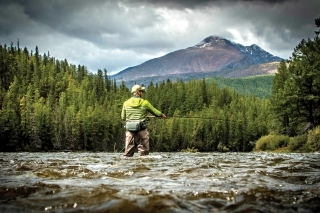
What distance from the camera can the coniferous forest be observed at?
154 ft

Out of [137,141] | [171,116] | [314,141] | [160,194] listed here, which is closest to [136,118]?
[137,141]

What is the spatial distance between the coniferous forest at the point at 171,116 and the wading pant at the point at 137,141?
3458 mm

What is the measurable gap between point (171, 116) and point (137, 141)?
367 ft

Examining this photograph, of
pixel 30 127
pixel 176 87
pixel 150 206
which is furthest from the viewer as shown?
pixel 176 87

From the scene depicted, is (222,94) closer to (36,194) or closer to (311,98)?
(311,98)

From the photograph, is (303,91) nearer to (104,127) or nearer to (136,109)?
(136,109)

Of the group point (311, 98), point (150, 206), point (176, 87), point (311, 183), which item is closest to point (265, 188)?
point (311, 183)

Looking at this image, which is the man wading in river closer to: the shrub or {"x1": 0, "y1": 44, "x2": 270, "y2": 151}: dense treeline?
the shrub

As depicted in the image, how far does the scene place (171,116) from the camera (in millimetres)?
126438

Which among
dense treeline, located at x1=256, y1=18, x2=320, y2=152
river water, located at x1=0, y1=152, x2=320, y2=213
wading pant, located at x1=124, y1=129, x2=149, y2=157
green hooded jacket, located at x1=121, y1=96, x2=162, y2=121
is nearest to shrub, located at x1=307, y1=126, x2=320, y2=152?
dense treeline, located at x1=256, y1=18, x2=320, y2=152

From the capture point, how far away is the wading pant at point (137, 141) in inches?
573

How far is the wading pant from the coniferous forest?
136 inches

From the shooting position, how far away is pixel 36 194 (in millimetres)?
5059

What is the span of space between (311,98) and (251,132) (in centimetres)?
6824
